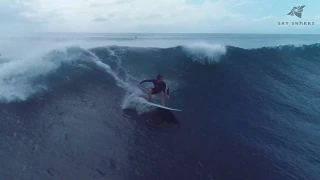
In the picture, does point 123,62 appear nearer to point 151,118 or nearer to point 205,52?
point 205,52

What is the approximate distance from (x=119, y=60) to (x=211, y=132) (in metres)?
8.94

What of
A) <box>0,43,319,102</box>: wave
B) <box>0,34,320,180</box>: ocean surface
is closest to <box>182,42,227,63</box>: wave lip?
<box>0,43,319,102</box>: wave

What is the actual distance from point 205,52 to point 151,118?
9367 mm

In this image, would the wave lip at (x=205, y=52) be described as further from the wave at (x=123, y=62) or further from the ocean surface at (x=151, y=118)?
the ocean surface at (x=151, y=118)

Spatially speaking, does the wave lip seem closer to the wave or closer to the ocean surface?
the wave

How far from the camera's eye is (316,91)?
14.4m

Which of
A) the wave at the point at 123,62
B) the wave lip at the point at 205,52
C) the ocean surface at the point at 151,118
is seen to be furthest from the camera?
the wave lip at the point at 205,52

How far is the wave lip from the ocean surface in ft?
0.51

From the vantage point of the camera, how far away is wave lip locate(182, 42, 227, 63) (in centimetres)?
1658

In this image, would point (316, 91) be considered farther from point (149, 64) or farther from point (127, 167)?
point (127, 167)

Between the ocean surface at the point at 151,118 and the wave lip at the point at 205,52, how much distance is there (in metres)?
0.16

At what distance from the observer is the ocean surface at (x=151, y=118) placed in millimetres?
6906

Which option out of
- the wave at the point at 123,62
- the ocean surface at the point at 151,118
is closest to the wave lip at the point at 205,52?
the wave at the point at 123,62

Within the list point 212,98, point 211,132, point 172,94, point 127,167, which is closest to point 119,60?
point 172,94
